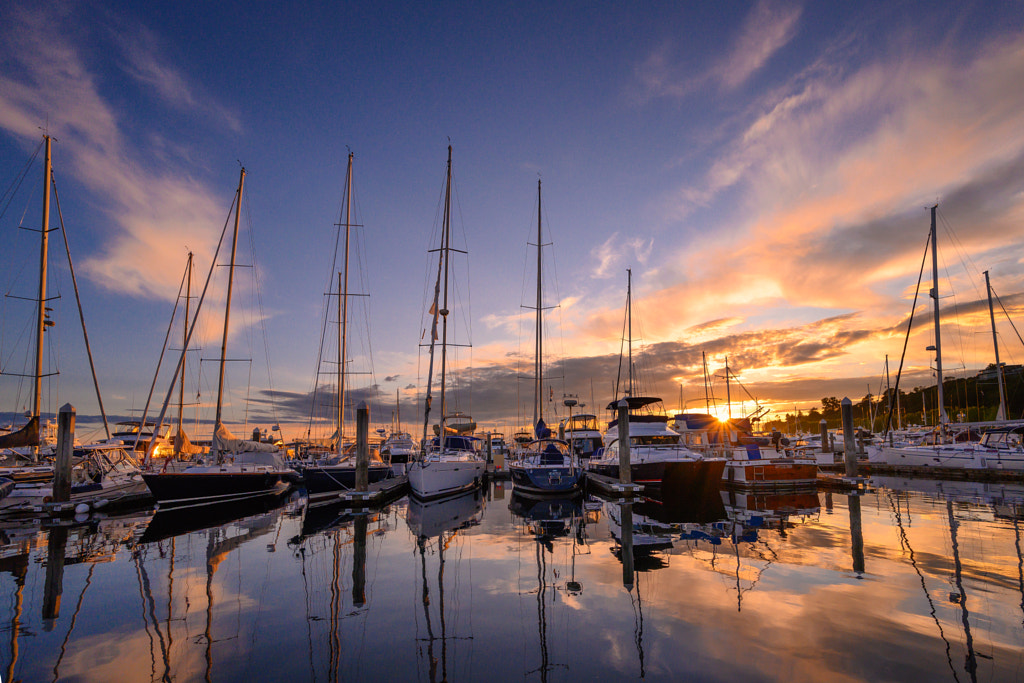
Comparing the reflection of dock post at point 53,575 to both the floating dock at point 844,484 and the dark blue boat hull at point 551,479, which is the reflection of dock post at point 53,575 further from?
the floating dock at point 844,484

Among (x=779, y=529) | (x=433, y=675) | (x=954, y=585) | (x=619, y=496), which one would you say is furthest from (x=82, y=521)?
(x=954, y=585)

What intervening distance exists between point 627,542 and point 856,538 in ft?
20.0

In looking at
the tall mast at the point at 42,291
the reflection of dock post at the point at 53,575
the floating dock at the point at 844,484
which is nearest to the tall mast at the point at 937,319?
the floating dock at the point at 844,484

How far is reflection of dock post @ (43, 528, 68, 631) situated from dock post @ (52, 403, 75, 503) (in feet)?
12.3

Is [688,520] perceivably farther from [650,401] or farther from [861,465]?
[861,465]

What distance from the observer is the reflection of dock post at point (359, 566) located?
9.30 meters

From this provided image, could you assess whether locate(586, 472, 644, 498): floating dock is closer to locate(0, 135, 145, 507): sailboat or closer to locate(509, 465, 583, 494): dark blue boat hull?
locate(509, 465, 583, 494): dark blue boat hull

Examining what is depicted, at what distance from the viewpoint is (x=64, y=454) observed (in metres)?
19.7

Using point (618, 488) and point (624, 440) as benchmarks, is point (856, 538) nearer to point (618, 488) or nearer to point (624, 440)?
point (618, 488)

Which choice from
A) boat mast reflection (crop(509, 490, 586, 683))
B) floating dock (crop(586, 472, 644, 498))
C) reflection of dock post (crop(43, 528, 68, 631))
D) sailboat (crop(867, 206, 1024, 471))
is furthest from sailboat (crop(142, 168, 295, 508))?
sailboat (crop(867, 206, 1024, 471))

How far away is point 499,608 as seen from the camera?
8.64 metres

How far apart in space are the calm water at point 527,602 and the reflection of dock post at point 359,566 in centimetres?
8

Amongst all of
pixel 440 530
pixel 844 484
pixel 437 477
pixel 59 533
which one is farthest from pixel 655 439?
pixel 59 533

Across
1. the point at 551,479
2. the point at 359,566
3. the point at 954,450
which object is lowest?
the point at 359,566
